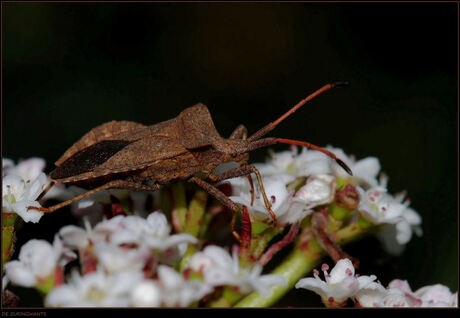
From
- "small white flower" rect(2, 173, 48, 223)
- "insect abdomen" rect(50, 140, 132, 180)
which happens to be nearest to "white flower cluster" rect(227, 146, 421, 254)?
"insect abdomen" rect(50, 140, 132, 180)

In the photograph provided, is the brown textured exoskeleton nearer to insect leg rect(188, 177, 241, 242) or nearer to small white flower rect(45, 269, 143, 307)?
insect leg rect(188, 177, 241, 242)

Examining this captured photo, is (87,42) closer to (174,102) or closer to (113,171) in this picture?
(174,102)

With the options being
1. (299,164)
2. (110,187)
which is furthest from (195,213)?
(299,164)

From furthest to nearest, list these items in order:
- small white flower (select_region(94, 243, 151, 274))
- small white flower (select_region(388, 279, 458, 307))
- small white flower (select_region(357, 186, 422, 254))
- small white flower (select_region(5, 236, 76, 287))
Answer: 1. small white flower (select_region(357, 186, 422, 254))
2. small white flower (select_region(388, 279, 458, 307))
3. small white flower (select_region(5, 236, 76, 287))
4. small white flower (select_region(94, 243, 151, 274))

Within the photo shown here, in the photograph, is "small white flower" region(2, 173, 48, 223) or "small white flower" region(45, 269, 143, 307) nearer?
"small white flower" region(45, 269, 143, 307)

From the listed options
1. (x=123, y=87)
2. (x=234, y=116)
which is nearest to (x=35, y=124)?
(x=123, y=87)

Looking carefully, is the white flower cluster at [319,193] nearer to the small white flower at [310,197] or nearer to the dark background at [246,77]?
the small white flower at [310,197]
